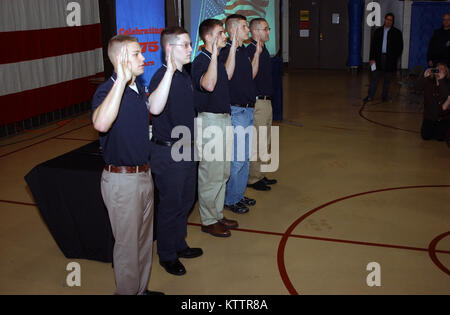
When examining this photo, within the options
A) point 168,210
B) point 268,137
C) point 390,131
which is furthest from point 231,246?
point 390,131

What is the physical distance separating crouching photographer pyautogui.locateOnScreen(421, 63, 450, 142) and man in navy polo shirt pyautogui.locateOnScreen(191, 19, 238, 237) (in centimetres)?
433

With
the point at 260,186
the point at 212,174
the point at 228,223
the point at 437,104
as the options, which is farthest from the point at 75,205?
the point at 437,104

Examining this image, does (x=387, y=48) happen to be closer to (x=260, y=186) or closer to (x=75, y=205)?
(x=260, y=186)

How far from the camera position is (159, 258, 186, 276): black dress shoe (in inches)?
143

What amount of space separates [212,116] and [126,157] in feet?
4.70

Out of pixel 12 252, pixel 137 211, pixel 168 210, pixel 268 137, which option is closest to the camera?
pixel 137 211

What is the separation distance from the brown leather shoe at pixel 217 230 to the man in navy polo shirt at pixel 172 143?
699mm

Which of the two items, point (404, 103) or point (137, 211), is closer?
point (137, 211)

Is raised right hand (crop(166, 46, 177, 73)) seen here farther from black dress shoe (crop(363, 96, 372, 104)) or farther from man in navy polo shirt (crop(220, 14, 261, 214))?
black dress shoe (crop(363, 96, 372, 104))

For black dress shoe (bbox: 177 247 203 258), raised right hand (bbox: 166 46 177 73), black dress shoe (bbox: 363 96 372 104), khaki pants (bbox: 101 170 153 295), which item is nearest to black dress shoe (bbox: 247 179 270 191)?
black dress shoe (bbox: 177 247 203 258)

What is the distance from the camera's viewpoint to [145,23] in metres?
4.37
